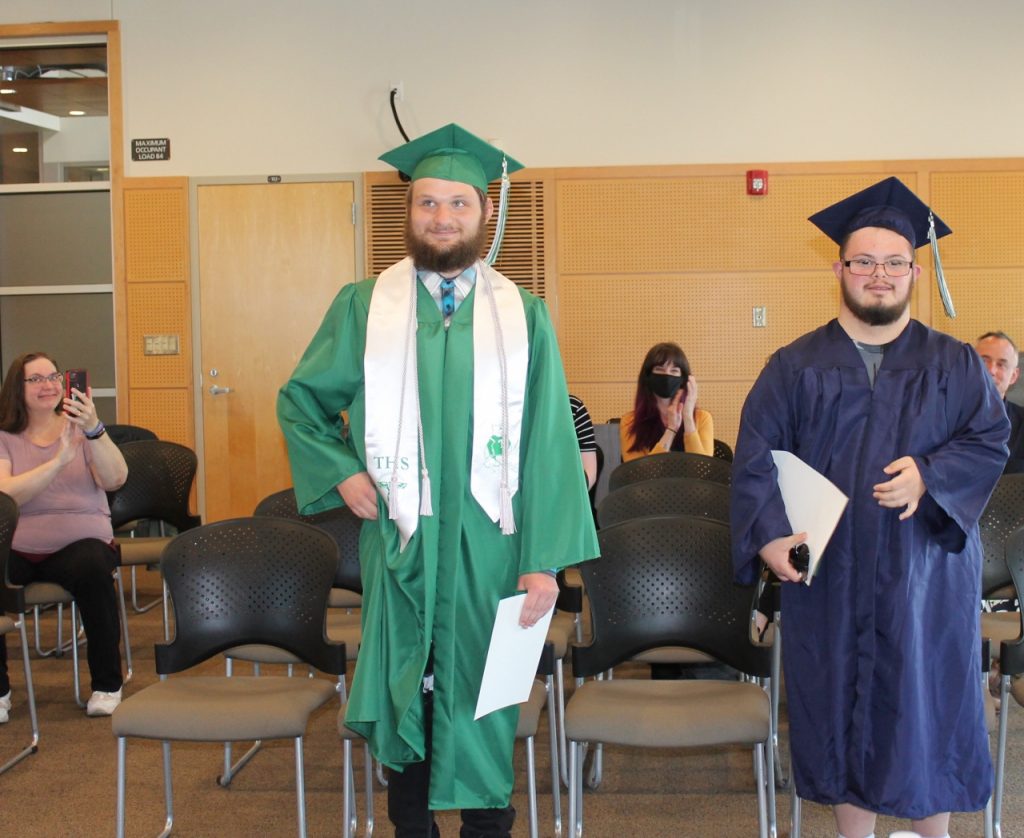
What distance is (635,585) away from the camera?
10.8ft

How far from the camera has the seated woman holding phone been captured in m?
4.45

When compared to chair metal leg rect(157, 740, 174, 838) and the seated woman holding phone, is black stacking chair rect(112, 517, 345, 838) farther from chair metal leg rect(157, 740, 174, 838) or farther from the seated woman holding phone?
the seated woman holding phone

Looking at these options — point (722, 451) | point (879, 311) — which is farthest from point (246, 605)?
point (722, 451)

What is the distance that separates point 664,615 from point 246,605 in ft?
4.32

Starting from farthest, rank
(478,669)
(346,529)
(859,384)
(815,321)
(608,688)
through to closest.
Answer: (815,321), (346,529), (608,688), (859,384), (478,669)

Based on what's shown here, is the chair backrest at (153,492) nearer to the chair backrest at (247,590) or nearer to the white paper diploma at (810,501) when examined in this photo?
the chair backrest at (247,590)

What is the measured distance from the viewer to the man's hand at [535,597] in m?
2.38

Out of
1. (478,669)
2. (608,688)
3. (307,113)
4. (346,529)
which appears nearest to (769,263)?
(307,113)

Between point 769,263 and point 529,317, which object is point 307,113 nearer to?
point 769,263

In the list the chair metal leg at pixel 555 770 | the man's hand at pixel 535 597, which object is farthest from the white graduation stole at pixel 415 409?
the chair metal leg at pixel 555 770

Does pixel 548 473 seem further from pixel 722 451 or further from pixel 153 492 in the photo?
pixel 153 492

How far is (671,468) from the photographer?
4789 millimetres

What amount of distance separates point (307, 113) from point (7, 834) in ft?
18.7

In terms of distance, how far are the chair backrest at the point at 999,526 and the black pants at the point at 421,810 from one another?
2308 mm
